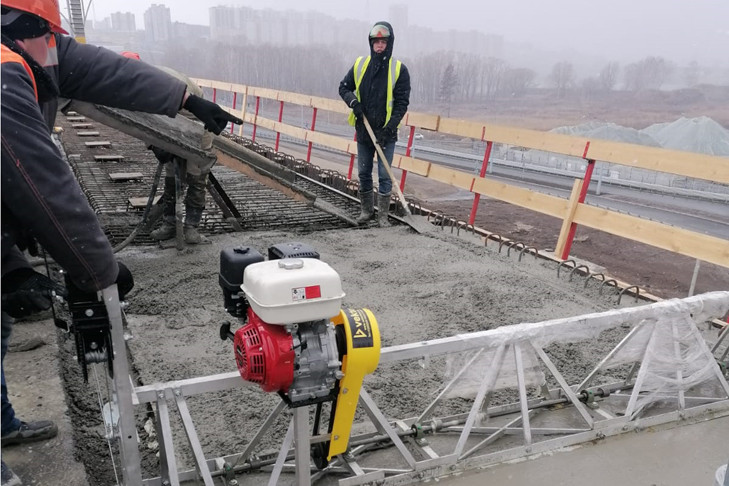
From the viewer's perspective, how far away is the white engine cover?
74.0 inches

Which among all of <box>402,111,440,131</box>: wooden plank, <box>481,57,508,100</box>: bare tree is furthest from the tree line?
<box>402,111,440,131</box>: wooden plank

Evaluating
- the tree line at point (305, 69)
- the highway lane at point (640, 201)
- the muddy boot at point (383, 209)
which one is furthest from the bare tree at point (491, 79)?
the muddy boot at point (383, 209)

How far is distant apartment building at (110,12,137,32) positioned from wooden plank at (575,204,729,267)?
5884 centimetres

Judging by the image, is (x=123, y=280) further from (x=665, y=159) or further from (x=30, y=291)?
(x=665, y=159)

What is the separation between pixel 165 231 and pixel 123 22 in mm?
58691

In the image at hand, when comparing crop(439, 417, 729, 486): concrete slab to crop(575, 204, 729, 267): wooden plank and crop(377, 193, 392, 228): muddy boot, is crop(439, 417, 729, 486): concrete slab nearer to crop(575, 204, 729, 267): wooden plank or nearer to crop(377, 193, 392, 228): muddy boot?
crop(575, 204, 729, 267): wooden plank

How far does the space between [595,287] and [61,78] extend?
3872 mm

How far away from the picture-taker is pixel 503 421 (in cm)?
291

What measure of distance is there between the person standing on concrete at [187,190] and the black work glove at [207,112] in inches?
68.0

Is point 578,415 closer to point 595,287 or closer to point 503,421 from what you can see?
point 503,421

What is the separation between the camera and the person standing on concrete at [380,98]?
585 centimetres

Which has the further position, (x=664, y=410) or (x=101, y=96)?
(x=664, y=410)

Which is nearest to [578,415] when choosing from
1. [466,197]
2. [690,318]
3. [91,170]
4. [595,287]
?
[690,318]

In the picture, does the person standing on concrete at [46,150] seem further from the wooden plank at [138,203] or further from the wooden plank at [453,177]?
the wooden plank at [453,177]
